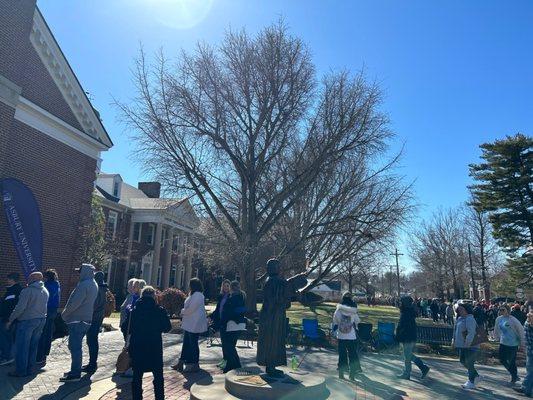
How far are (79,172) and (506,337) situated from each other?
16548 millimetres

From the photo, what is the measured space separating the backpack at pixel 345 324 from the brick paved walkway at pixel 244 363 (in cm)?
102

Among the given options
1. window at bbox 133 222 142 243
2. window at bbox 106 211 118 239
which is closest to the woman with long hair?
window at bbox 106 211 118 239

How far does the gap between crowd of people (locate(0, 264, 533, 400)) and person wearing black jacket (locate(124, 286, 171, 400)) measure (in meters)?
Answer: 0.01

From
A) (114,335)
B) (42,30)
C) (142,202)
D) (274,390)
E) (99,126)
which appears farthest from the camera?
(142,202)

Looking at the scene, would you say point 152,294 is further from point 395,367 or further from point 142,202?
point 142,202

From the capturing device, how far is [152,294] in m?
6.06

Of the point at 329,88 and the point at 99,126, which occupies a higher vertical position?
the point at 329,88

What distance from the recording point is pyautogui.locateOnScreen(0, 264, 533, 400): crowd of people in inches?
231

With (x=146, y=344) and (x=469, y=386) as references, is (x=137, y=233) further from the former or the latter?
(x=146, y=344)

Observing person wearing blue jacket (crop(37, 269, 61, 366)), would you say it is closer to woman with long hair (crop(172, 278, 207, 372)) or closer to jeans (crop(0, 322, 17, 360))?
jeans (crop(0, 322, 17, 360))

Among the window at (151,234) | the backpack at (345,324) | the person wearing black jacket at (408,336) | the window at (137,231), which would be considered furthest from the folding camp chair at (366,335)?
the window at (151,234)

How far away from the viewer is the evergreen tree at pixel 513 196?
31.6 metres

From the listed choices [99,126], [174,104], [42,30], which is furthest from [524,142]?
[42,30]

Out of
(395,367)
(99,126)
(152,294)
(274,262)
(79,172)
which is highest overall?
(99,126)
